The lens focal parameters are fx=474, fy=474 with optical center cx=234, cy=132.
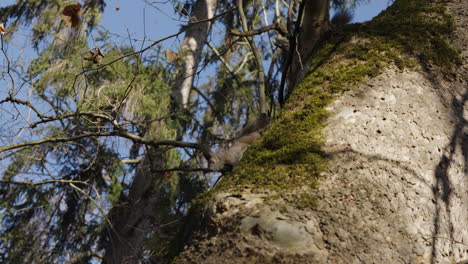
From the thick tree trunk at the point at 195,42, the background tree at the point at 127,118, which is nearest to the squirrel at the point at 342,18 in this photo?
the background tree at the point at 127,118

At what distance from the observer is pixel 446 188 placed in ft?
3.99

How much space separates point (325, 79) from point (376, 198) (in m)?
0.55

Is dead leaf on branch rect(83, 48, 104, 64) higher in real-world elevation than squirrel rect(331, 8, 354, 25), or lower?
higher

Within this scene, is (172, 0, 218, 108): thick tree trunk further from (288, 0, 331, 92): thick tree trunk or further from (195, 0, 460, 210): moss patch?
(195, 0, 460, 210): moss patch

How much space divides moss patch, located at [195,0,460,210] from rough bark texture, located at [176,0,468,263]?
38 mm

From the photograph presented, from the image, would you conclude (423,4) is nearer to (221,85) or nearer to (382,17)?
(382,17)

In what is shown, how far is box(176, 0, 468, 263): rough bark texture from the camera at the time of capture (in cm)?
104

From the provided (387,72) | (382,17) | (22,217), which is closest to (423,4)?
(382,17)

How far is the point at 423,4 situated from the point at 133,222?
4954 mm

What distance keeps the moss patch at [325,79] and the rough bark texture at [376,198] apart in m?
0.04

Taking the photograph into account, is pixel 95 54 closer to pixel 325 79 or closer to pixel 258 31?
pixel 258 31

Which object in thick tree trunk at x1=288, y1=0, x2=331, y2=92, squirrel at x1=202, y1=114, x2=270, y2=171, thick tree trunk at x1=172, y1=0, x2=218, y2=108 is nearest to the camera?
thick tree trunk at x1=288, y1=0, x2=331, y2=92

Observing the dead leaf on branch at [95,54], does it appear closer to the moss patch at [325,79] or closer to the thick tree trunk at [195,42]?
the moss patch at [325,79]

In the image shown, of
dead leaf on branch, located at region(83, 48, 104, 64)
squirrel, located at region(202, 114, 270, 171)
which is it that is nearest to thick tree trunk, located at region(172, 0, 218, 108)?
dead leaf on branch, located at region(83, 48, 104, 64)
